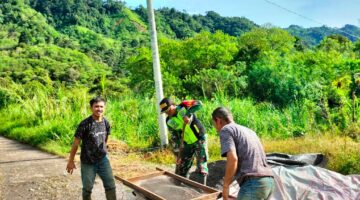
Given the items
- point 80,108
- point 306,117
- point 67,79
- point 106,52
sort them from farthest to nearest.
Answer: point 106,52, point 67,79, point 80,108, point 306,117

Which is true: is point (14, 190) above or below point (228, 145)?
Answer: below

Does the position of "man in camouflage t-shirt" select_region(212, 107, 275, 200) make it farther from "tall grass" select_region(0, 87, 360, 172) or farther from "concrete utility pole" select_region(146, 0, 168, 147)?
"concrete utility pole" select_region(146, 0, 168, 147)

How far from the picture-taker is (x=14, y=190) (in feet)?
23.7

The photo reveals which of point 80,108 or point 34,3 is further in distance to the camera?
point 34,3

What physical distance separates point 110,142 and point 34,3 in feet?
282

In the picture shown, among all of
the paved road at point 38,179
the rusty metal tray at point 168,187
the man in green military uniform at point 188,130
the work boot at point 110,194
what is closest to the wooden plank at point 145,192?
the rusty metal tray at point 168,187

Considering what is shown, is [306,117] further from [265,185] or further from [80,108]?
[265,185]

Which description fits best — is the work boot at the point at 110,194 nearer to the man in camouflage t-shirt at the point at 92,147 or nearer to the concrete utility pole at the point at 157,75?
the man in camouflage t-shirt at the point at 92,147

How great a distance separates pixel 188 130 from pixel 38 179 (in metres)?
3.99

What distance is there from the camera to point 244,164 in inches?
142

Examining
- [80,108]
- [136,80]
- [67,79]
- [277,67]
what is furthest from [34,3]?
[80,108]

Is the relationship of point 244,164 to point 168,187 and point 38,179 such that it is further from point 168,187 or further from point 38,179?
point 38,179

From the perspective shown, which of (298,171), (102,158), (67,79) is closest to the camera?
(102,158)

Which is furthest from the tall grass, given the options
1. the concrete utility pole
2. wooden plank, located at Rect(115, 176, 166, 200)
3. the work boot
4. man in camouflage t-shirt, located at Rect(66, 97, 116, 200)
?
wooden plank, located at Rect(115, 176, 166, 200)
